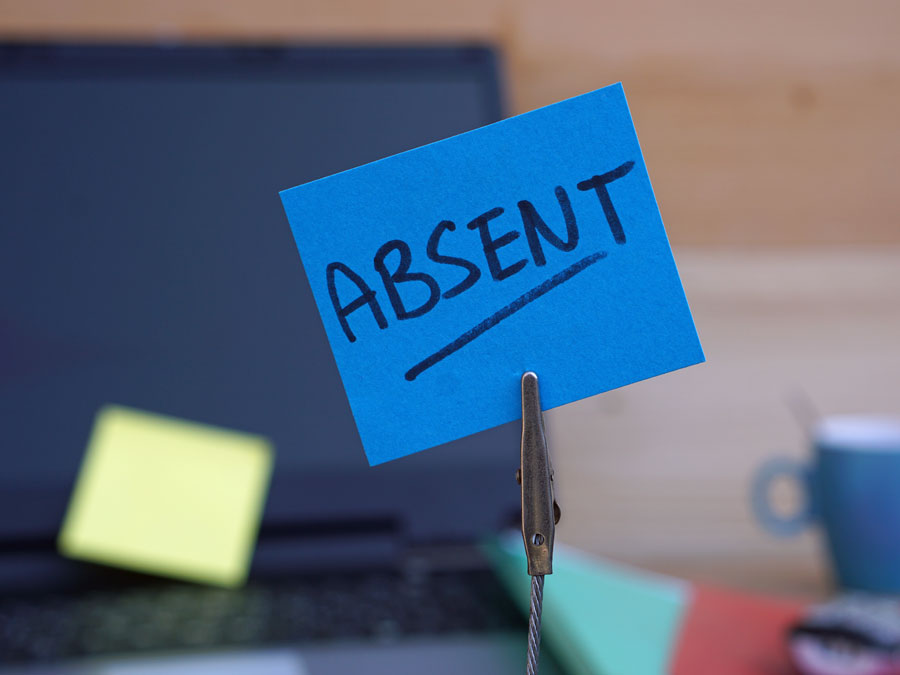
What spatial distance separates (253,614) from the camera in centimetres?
43

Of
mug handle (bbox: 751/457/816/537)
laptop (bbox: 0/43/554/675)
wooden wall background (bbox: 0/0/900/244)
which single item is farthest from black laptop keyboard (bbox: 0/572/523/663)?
wooden wall background (bbox: 0/0/900/244)

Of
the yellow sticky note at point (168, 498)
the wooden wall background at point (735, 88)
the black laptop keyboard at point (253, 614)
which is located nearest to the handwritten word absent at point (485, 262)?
the black laptop keyboard at point (253, 614)

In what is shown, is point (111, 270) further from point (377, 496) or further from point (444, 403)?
point (444, 403)

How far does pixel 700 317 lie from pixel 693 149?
0.55ft

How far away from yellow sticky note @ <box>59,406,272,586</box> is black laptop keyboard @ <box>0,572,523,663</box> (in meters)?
0.02

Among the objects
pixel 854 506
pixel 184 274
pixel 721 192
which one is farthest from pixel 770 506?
pixel 184 274

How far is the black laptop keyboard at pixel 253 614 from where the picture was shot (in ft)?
1.27

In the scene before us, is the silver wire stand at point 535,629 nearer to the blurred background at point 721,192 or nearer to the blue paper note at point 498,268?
the blue paper note at point 498,268

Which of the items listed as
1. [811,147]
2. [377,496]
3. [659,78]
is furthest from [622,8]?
[377,496]

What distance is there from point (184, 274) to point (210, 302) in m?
0.03

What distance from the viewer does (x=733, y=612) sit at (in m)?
0.44

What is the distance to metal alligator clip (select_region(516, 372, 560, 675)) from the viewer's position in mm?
193

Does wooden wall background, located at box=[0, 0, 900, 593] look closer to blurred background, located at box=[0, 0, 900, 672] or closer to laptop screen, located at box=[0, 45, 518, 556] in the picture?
blurred background, located at box=[0, 0, 900, 672]

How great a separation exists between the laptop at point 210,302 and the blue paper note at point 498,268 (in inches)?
11.2
